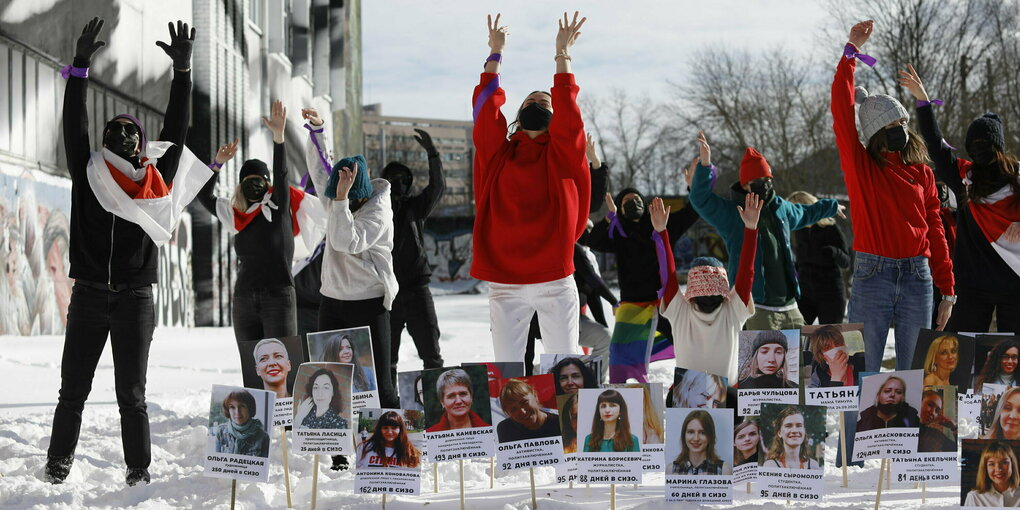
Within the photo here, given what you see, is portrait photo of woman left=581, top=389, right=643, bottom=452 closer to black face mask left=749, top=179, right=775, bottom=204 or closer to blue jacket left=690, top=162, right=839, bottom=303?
blue jacket left=690, top=162, right=839, bottom=303

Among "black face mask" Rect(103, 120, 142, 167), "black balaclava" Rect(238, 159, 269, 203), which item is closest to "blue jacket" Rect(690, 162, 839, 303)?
"black balaclava" Rect(238, 159, 269, 203)

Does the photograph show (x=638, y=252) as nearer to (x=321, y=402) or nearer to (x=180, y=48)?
(x=321, y=402)

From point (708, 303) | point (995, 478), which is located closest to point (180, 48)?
point (708, 303)

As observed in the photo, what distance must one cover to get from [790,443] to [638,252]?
3275 millimetres

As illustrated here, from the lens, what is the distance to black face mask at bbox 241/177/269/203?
19.6ft

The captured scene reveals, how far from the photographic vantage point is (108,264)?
15.4ft

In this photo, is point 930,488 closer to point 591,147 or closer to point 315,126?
point 591,147

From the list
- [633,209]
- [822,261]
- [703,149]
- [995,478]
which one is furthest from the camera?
[822,261]

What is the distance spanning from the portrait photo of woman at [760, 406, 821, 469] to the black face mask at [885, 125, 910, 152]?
1.94 m

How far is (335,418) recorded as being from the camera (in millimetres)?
4203

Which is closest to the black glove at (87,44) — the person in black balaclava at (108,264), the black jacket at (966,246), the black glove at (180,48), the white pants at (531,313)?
the person in black balaclava at (108,264)

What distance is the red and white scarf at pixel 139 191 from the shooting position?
4.60m

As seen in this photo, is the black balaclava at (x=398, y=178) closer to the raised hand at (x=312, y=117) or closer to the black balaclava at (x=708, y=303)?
the raised hand at (x=312, y=117)

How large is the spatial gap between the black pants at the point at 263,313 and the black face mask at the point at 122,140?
131cm
